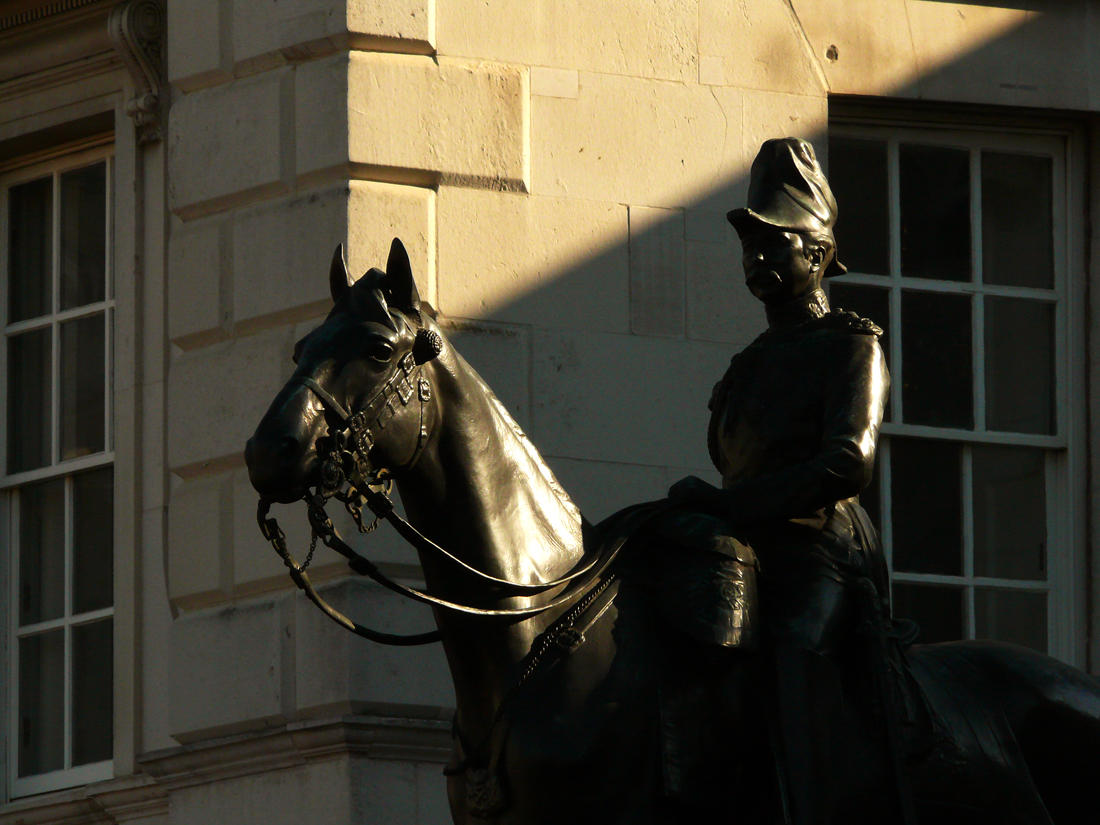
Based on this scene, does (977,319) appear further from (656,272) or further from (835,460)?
(835,460)

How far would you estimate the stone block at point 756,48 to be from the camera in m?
11.4

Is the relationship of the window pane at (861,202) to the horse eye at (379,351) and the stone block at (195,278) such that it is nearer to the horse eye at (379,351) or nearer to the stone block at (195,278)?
the stone block at (195,278)

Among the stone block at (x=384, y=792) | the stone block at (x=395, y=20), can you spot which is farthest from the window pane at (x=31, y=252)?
the stone block at (x=384, y=792)

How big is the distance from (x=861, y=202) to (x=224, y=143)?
2760 millimetres

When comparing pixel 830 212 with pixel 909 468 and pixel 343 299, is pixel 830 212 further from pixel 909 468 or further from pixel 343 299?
pixel 909 468

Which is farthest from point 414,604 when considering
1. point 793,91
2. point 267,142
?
point 793,91

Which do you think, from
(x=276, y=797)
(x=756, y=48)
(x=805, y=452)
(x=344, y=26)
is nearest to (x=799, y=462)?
(x=805, y=452)

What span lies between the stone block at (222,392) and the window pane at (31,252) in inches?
60.2

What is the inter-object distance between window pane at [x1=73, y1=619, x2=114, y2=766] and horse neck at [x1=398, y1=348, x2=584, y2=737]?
5.28 metres

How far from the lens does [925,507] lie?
1170 centimetres

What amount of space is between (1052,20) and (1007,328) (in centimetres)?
134

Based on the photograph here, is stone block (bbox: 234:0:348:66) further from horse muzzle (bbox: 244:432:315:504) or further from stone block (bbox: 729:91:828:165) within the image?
horse muzzle (bbox: 244:432:315:504)

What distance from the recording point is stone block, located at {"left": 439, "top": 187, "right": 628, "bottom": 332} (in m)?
10.8

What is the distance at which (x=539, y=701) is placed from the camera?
6.65 m
